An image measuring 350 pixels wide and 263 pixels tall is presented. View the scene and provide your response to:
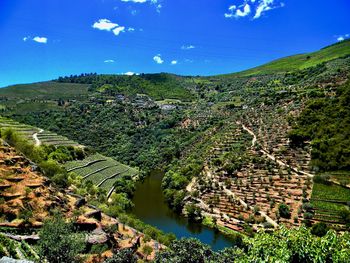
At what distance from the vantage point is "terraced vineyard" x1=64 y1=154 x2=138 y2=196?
75.1 m

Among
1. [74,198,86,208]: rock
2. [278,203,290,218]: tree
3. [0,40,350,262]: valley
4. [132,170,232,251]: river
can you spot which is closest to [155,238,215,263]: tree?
[0,40,350,262]: valley

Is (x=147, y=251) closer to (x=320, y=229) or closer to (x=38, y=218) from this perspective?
(x=38, y=218)

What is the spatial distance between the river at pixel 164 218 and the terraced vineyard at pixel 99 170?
6.98 m

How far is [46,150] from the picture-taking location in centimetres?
7475

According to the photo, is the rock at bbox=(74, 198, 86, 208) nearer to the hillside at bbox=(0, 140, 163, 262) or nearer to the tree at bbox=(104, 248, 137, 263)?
the hillside at bbox=(0, 140, 163, 262)

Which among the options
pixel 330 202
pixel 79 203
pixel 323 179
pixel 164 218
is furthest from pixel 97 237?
pixel 323 179

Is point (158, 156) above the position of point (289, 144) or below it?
below

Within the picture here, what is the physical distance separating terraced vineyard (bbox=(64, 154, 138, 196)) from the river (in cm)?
698

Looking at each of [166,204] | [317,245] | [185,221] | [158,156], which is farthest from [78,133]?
[317,245]

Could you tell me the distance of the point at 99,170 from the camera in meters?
84.1

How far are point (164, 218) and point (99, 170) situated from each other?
25.3 m

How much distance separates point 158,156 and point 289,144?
50.7 metres

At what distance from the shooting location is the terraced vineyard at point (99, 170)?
75.1m

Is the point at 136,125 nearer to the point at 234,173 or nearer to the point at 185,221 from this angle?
the point at 234,173
